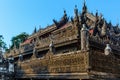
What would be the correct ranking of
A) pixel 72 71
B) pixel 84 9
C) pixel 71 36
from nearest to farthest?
pixel 72 71
pixel 71 36
pixel 84 9

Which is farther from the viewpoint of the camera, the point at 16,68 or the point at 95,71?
the point at 16,68

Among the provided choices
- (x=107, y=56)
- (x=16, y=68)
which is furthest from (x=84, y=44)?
(x=16, y=68)

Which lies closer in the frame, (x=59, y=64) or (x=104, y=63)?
(x=104, y=63)

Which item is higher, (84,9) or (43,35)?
(84,9)

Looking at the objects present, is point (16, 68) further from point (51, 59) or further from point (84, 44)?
point (84, 44)

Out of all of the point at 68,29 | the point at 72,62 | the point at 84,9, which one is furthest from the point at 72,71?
the point at 84,9

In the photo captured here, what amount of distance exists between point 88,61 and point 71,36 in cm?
518

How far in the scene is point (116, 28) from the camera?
28844mm

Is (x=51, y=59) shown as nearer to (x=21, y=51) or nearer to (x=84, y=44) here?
(x=84, y=44)

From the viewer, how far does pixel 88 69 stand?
13.6 metres

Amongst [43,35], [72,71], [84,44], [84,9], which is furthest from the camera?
[43,35]

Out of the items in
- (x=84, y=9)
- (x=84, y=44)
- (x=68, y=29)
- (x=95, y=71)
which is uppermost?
(x=84, y=9)

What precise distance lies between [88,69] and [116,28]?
636 inches

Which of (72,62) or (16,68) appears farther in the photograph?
(16,68)
